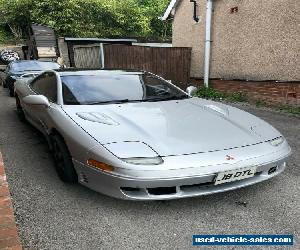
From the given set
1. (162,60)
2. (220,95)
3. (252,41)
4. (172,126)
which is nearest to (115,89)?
(172,126)

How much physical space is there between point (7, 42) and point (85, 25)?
6.24 metres

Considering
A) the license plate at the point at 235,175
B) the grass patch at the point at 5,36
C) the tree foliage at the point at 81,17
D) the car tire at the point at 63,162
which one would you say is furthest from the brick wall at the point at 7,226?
the grass patch at the point at 5,36

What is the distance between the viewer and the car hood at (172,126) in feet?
10.4

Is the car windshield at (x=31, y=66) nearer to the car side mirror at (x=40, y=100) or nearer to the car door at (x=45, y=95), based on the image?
the car door at (x=45, y=95)

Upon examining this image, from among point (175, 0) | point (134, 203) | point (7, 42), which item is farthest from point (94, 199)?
point (7, 42)

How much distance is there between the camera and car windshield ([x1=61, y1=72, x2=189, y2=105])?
4203 millimetres

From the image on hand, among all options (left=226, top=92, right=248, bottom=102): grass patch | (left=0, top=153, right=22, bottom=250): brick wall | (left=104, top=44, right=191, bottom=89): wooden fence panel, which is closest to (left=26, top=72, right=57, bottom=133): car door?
(left=0, top=153, right=22, bottom=250): brick wall

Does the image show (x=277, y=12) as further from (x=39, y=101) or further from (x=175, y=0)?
(x=39, y=101)

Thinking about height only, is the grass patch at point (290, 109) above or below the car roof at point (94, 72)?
below

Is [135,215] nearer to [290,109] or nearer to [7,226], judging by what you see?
[7,226]

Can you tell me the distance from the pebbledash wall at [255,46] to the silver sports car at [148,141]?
479 centimetres

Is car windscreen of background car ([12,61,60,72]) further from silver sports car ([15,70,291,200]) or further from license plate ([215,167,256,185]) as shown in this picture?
license plate ([215,167,256,185])

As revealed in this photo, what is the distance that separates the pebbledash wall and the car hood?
16.0ft

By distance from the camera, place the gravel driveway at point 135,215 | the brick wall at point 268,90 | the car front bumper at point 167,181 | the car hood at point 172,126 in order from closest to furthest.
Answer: the gravel driveway at point 135,215
the car front bumper at point 167,181
the car hood at point 172,126
the brick wall at point 268,90
